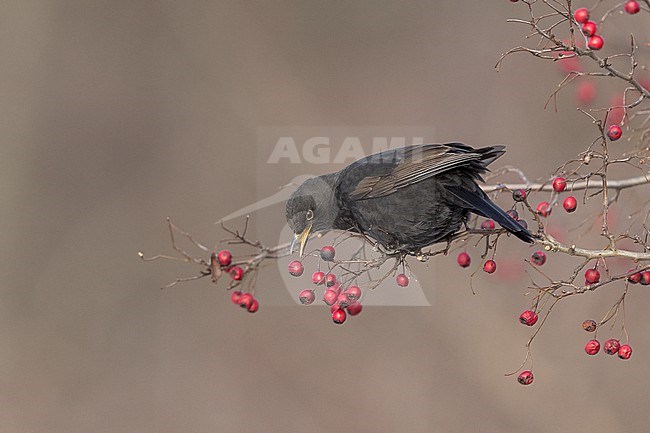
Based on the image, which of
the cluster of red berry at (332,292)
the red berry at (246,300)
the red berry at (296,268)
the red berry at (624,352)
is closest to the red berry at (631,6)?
the red berry at (624,352)

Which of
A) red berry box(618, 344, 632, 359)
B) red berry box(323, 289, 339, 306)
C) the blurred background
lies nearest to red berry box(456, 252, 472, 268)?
red berry box(323, 289, 339, 306)

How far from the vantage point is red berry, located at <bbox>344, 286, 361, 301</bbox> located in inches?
102

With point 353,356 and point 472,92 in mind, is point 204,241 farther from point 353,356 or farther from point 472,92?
point 472,92

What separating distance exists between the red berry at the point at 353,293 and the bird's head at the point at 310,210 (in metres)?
0.22

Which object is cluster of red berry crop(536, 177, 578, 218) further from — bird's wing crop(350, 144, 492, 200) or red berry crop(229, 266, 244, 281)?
red berry crop(229, 266, 244, 281)

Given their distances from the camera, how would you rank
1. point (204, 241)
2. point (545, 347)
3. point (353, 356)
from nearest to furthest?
1. point (545, 347)
2. point (353, 356)
3. point (204, 241)

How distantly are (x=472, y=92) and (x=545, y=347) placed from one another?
7.06ft

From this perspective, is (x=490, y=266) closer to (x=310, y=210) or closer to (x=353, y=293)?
(x=353, y=293)

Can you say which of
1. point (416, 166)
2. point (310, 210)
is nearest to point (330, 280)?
point (310, 210)

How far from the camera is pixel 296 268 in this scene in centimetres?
266

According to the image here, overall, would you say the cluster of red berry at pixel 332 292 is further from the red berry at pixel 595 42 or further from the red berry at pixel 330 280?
the red berry at pixel 595 42

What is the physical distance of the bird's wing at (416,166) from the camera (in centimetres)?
264

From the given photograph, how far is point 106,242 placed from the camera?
266 inches

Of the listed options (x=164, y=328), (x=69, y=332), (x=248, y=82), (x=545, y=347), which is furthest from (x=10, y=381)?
(x=545, y=347)
